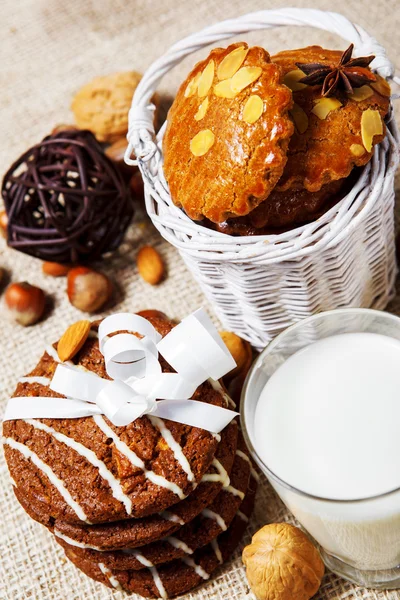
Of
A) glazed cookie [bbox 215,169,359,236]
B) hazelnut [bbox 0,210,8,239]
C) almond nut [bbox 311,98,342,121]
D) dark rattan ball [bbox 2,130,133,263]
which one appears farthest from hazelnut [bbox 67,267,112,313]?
almond nut [bbox 311,98,342,121]

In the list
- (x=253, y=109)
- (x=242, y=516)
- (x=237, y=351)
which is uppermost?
(x=253, y=109)

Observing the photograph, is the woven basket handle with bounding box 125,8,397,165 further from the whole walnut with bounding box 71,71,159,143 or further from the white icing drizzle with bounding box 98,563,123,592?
the white icing drizzle with bounding box 98,563,123,592

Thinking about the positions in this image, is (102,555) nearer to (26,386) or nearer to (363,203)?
(26,386)

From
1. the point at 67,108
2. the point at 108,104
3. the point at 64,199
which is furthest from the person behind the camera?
the point at 67,108

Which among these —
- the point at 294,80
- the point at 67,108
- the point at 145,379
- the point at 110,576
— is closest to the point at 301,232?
the point at 294,80

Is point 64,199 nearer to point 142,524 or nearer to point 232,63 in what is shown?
point 232,63

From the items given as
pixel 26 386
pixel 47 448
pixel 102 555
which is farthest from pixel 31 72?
pixel 102 555

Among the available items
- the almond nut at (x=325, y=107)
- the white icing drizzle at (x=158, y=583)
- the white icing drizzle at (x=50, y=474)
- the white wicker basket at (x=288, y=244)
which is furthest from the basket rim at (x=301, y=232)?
the white icing drizzle at (x=158, y=583)
